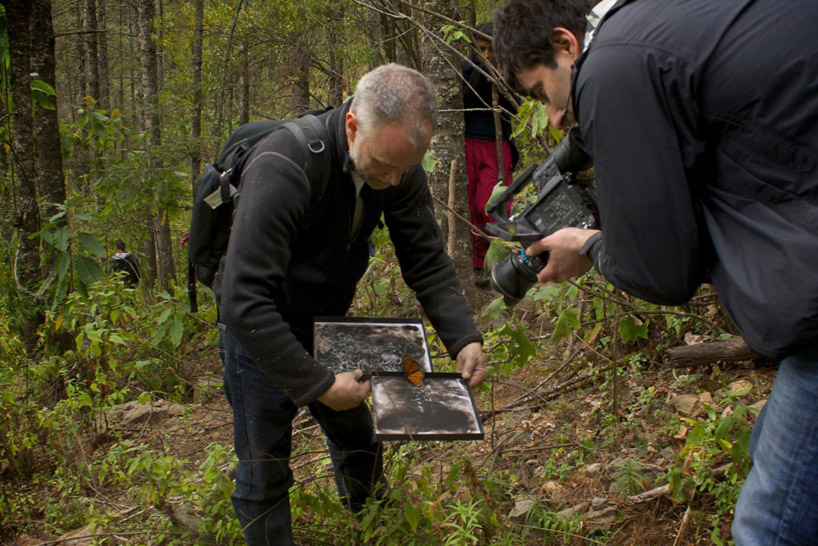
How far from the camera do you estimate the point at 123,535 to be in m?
3.21

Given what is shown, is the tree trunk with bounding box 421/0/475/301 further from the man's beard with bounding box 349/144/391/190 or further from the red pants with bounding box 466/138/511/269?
the man's beard with bounding box 349/144/391/190

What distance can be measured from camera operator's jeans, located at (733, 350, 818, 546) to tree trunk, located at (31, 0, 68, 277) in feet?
16.3

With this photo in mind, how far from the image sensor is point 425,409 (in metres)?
2.27

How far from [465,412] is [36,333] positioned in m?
4.38

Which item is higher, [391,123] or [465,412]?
[391,123]

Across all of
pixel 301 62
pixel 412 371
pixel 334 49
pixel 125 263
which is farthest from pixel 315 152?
pixel 334 49

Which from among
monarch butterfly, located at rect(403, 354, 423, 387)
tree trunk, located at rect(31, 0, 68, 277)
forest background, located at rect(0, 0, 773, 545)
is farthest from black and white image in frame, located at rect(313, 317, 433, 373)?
tree trunk, located at rect(31, 0, 68, 277)

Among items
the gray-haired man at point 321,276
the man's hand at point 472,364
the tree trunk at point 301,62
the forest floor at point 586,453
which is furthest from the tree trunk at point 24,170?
the tree trunk at point 301,62

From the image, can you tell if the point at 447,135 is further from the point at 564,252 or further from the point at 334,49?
the point at 334,49

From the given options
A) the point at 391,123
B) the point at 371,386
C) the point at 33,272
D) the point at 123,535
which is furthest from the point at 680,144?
the point at 33,272

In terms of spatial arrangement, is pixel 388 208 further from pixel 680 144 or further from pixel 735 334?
pixel 735 334

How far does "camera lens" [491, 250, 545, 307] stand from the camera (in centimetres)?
217

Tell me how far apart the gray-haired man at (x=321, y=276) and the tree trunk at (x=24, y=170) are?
3024 millimetres

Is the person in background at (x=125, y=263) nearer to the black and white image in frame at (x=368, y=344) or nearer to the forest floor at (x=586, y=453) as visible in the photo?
the forest floor at (x=586, y=453)
